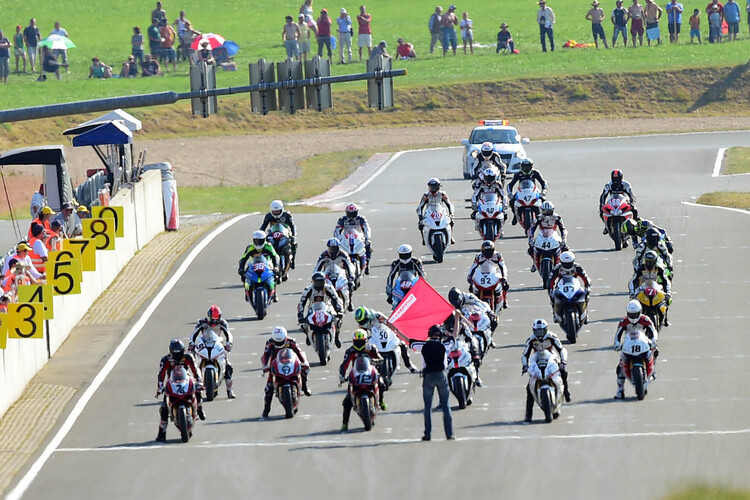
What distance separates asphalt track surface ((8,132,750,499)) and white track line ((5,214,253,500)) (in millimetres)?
125

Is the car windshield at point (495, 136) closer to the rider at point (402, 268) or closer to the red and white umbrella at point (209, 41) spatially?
the red and white umbrella at point (209, 41)

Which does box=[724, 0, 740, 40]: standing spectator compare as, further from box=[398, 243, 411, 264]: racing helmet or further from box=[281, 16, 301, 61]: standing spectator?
box=[398, 243, 411, 264]: racing helmet

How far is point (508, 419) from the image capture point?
22766 millimetres

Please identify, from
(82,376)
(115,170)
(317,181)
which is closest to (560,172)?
(317,181)

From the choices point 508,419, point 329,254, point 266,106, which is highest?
point 266,106

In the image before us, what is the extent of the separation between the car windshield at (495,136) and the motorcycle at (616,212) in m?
14.9

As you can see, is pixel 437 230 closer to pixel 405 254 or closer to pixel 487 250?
pixel 487 250

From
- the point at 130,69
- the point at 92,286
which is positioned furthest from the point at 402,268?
the point at 130,69

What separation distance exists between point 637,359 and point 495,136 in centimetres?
2625

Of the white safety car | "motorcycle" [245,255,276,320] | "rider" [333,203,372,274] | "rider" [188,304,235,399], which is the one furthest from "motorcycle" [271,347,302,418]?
the white safety car

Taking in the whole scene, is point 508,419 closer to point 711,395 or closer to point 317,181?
point 711,395

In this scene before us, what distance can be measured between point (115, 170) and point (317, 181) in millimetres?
13837

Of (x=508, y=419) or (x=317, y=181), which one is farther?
(x=317, y=181)

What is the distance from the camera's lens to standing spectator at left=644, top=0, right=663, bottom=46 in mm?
66356
